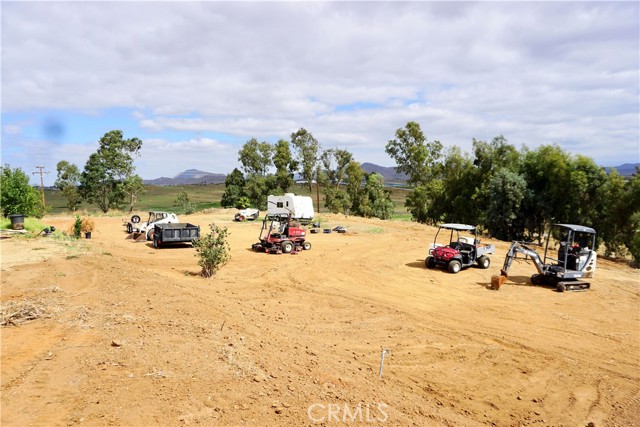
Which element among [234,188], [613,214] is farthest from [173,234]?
[234,188]

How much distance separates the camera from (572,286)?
1555 cm

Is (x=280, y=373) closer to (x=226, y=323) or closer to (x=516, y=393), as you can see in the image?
(x=226, y=323)

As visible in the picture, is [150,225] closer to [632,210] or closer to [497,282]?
[497,282]

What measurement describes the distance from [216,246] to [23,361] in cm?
863

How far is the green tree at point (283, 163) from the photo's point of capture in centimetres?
5538

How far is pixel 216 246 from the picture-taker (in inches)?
598

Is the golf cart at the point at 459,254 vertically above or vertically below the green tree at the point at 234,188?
below

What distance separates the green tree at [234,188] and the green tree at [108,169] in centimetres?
1351

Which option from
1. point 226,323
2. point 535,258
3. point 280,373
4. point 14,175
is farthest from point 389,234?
point 14,175

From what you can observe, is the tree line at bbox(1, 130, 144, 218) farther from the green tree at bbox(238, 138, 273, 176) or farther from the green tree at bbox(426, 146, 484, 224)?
the green tree at bbox(426, 146, 484, 224)

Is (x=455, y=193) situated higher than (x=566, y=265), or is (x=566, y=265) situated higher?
(x=455, y=193)

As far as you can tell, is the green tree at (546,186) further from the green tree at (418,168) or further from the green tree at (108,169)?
the green tree at (108,169)

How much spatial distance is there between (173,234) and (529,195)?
26.8 metres

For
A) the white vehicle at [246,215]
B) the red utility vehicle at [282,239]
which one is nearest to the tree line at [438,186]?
the white vehicle at [246,215]
